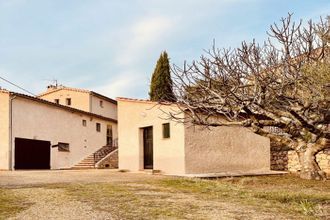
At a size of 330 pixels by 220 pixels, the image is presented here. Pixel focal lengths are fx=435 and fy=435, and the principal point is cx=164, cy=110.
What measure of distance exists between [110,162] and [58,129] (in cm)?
496

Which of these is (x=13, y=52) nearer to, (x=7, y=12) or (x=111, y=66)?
(x=111, y=66)

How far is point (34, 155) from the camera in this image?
1139 inches

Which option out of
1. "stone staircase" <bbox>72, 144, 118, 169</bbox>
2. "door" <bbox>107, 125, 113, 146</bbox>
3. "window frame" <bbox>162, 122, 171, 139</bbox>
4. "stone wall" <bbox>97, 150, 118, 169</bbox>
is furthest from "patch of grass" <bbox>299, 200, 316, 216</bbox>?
"door" <bbox>107, 125, 113, 146</bbox>

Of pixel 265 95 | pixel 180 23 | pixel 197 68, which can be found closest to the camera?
pixel 265 95

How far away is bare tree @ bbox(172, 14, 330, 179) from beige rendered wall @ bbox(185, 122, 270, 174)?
257 inches

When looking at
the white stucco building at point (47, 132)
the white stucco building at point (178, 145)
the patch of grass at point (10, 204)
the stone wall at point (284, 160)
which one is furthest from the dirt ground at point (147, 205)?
the white stucco building at point (47, 132)

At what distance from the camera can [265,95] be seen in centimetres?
900

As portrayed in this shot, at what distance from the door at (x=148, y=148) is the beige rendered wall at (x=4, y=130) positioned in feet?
26.8

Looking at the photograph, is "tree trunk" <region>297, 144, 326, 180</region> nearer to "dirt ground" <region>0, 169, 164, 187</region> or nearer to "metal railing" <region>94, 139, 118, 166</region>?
"dirt ground" <region>0, 169, 164, 187</region>

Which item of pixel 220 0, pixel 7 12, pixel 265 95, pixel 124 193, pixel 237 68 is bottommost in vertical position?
pixel 124 193

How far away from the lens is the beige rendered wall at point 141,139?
1928cm

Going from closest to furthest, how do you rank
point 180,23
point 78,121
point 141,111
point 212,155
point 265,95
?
point 265,95
point 180,23
point 212,155
point 141,111
point 78,121

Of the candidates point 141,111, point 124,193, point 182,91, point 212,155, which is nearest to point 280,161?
point 212,155

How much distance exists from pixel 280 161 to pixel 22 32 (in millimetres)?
14415
